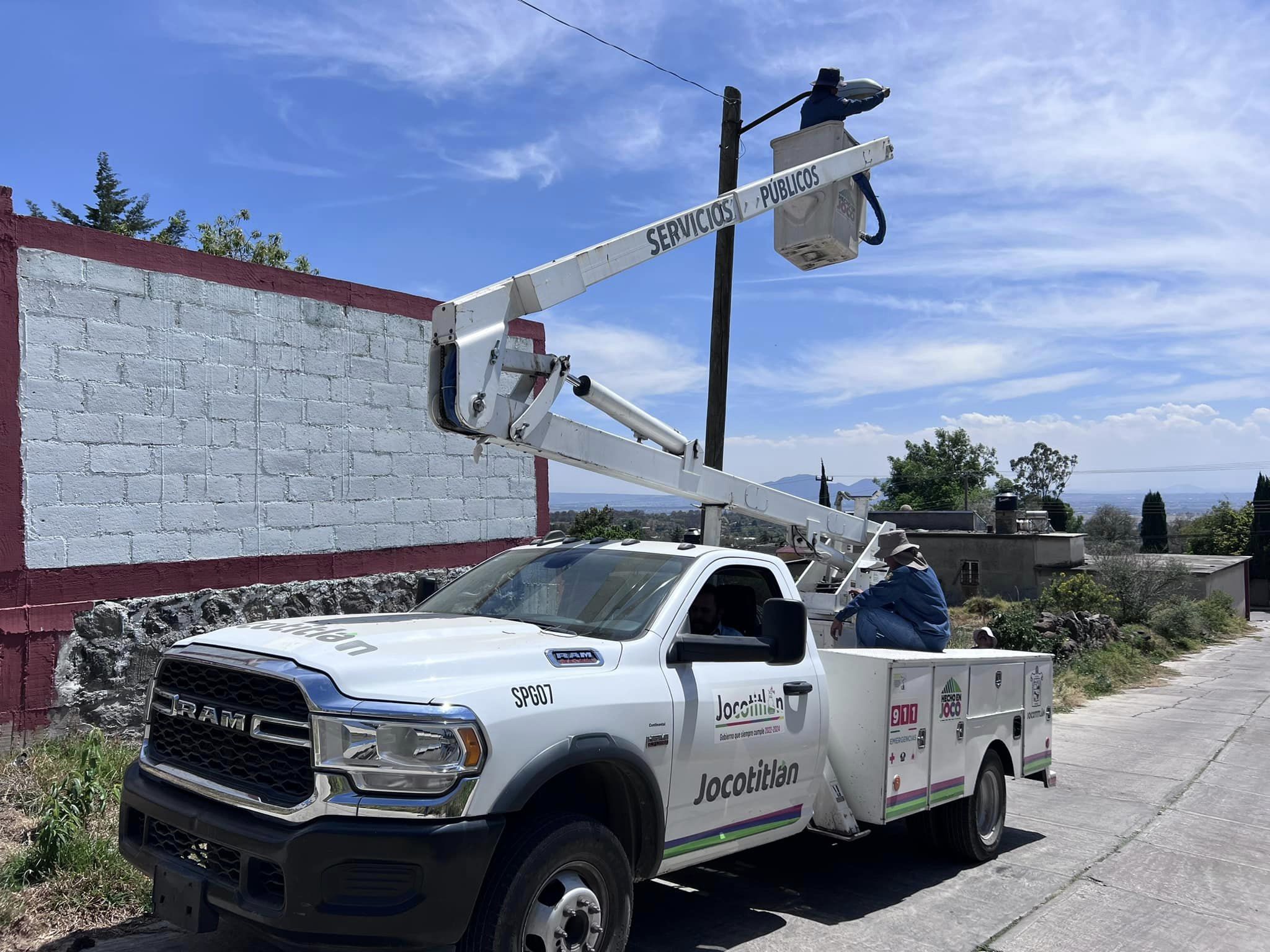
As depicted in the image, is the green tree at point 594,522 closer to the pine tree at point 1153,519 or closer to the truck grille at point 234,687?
the truck grille at point 234,687

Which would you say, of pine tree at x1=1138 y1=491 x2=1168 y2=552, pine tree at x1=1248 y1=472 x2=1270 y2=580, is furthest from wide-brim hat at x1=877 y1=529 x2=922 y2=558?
pine tree at x1=1138 y1=491 x2=1168 y2=552

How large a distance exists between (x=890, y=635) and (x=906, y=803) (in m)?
1.30

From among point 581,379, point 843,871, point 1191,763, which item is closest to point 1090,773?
point 1191,763

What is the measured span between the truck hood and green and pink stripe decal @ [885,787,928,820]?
233 centimetres

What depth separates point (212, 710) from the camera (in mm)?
3971

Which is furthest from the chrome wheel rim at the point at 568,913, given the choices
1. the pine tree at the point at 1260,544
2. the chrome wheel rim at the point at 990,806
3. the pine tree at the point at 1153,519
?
the pine tree at the point at 1153,519

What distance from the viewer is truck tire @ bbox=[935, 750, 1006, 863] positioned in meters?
6.66

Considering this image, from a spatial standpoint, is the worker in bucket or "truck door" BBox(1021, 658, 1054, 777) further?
"truck door" BBox(1021, 658, 1054, 777)

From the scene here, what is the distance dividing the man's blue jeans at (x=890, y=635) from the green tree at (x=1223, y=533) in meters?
74.5

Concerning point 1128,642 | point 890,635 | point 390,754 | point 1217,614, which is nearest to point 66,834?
point 390,754

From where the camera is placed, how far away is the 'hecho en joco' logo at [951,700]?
6.30m

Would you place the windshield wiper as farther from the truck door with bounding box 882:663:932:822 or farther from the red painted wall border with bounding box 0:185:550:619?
the red painted wall border with bounding box 0:185:550:619

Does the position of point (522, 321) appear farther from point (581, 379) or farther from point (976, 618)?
point (976, 618)

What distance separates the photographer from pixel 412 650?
4.03m
